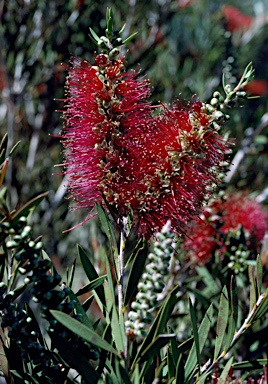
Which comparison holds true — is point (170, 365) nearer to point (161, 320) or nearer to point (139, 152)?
point (161, 320)

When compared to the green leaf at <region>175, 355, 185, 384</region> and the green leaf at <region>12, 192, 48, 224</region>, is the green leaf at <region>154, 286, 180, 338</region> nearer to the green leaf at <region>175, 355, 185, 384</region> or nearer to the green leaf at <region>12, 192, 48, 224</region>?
the green leaf at <region>175, 355, 185, 384</region>

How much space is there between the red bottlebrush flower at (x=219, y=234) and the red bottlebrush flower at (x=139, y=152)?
266 mm

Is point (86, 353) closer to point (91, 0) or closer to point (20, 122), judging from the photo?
point (91, 0)

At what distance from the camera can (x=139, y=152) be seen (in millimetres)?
565

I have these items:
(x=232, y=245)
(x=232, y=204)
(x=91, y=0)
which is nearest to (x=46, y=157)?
(x=91, y=0)

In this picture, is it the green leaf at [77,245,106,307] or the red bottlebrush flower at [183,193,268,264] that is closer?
the green leaf at [77,245,106,307]

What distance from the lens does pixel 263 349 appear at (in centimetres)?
85

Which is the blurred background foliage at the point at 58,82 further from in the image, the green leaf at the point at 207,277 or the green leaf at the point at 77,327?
the green leaf at the point at 77,327

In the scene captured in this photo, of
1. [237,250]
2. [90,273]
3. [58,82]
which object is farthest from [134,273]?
[58,82]

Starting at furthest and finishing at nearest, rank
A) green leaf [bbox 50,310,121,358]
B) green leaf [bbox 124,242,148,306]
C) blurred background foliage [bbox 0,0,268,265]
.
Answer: blurred background foliage [bbox 0,0,268,265] → green leaf [bbox 124,242,148,306] → green leaf [bbox 50,310,121,358]

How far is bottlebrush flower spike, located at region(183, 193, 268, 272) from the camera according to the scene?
0.88 m

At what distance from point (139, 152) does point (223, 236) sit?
15.8 inches

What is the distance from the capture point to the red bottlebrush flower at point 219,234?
2.94ft

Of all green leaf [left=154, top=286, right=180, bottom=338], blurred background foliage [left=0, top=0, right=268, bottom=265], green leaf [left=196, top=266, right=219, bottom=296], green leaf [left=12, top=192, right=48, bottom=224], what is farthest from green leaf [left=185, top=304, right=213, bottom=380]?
blurred background foliage [left=0, top=0, right=268, bottom=265]
